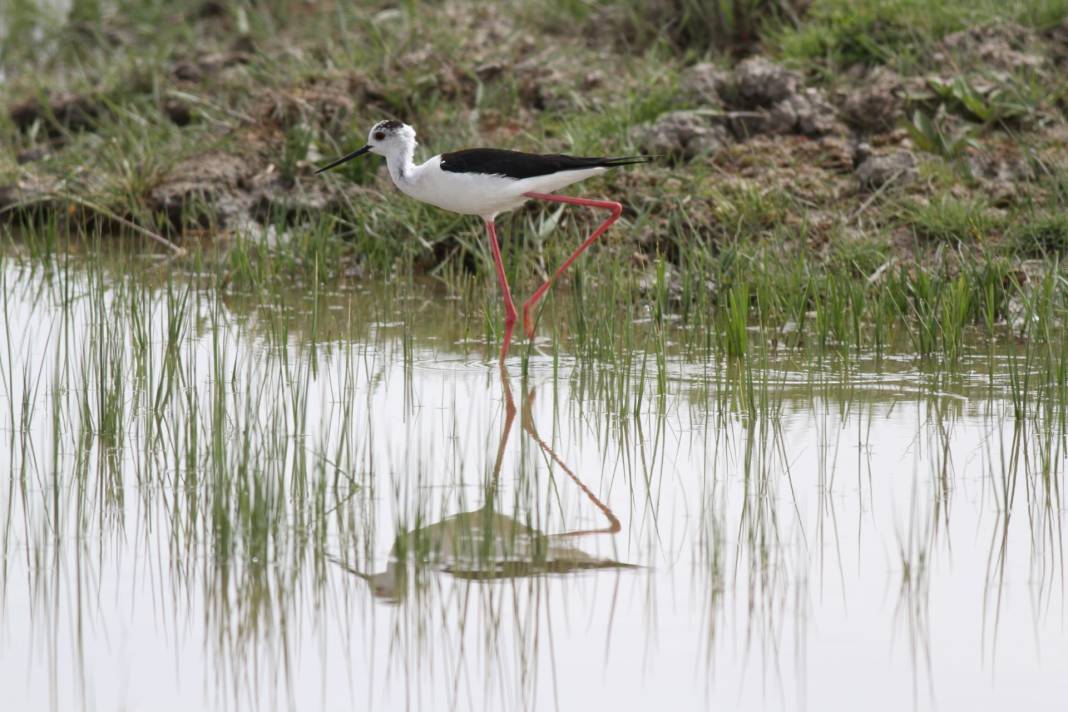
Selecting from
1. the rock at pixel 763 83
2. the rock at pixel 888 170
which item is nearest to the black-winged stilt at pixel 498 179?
the rock at pixel 888 170

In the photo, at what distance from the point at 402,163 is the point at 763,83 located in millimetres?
2459

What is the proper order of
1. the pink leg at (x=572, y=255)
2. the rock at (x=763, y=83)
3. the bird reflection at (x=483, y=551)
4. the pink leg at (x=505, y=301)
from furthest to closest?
the rock at (x=763, y=83) < the pink leg at (x=572, y=255) < the pink leg at (x=505, y=301) < the bird reflection at (x=483, y=551)

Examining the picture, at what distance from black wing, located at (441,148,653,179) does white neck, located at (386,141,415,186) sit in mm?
374

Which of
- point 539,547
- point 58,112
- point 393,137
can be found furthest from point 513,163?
point 58,112

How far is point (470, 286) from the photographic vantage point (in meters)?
7.48

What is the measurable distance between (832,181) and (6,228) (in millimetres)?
4363

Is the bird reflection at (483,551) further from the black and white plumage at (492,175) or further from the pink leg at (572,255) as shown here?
the black and white plumage at (492,175)

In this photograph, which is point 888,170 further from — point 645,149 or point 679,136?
point 645,149

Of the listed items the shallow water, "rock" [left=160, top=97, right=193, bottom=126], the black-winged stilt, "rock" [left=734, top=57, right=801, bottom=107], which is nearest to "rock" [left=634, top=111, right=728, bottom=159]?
"rock" [left=734, top=57, right=801, bottom=107]

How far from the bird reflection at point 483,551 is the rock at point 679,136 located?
3939mm

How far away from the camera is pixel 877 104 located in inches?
324

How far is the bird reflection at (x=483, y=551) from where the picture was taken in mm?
3766

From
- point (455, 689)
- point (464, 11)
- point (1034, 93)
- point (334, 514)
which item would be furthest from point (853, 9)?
point (455, 689)

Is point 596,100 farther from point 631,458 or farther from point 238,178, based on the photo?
point 631,458
